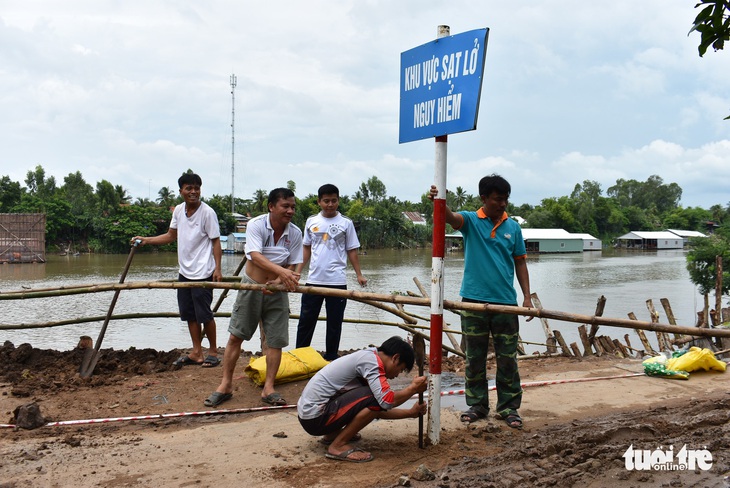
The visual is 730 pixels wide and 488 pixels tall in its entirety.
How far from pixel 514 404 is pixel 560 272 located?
1211 inches

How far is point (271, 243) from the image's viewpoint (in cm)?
446

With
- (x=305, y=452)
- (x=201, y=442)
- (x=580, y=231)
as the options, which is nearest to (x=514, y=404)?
(x=305, y=452)

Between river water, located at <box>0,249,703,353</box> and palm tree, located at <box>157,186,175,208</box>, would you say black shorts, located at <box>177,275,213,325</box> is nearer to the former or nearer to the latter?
river water, located at <box>0,249,703,353</box>

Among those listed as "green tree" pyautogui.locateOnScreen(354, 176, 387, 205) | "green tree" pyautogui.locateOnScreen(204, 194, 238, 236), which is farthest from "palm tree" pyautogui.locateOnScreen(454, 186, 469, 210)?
"green tree" pyautogui.locateOnScreen(204, 194, 238, 236)

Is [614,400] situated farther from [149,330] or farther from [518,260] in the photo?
[149,330]

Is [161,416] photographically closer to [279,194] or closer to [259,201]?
[279,194]

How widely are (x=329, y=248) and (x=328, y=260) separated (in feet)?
0.36

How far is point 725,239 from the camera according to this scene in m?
28.2

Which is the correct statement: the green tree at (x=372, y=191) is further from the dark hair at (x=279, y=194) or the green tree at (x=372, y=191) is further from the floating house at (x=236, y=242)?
the dark hair at (x=279, y=194)

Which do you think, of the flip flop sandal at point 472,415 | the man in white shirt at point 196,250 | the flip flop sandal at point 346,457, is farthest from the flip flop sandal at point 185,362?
the flip flop sandal at point 472,415

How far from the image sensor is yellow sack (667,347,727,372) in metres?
5.46

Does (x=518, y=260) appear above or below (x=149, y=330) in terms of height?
above

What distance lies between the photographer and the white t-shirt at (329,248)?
5.30 metres

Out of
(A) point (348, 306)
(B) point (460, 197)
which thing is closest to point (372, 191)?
(B) point (460, 197)
